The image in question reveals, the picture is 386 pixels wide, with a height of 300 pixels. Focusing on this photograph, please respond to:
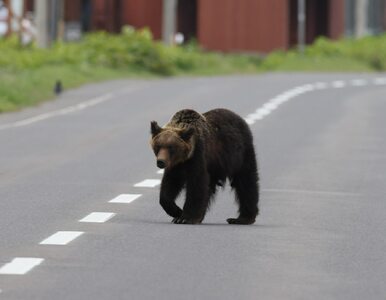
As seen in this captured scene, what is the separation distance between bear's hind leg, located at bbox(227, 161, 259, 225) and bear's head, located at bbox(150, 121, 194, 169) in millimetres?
1259

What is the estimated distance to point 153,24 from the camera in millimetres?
66562

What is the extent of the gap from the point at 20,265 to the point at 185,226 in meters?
2.87

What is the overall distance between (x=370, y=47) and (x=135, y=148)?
1500 inches

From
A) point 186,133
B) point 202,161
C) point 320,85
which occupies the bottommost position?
point 320,85

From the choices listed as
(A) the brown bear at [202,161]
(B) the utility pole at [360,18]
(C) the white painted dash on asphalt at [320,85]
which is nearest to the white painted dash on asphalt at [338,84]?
(C) the white painted dash on asphalt at [320,85]

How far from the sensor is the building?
64.2 meters

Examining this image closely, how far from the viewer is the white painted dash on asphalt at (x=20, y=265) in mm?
11000

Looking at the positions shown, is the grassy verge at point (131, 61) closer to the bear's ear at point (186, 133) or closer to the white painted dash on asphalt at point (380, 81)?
the white painted dash on asphalt at point (380, 81)

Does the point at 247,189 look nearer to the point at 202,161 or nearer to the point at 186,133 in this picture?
the point at 202,161

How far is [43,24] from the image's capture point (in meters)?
58.0

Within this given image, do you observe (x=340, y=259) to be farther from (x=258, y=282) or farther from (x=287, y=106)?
(x=287, y=106)

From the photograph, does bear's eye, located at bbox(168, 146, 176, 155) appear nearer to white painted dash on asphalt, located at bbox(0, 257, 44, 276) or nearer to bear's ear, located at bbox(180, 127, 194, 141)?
bear's ear, located at bbox(180, 127, 194, 141)

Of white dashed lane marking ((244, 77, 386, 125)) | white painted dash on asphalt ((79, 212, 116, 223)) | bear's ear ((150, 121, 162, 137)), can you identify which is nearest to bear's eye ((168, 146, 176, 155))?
bear's ear ((150, 121, 162, 137))

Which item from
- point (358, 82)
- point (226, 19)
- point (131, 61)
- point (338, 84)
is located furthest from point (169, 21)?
point (338, 84)
